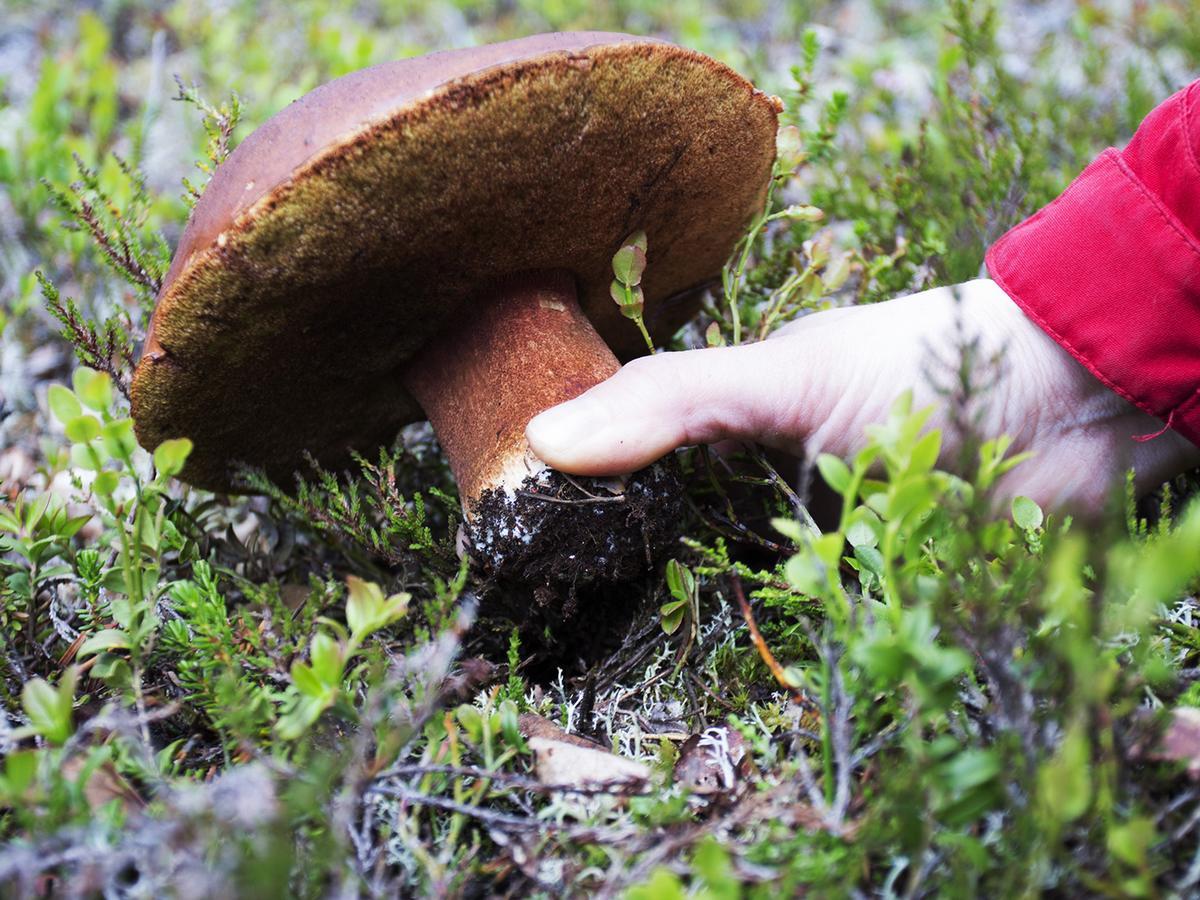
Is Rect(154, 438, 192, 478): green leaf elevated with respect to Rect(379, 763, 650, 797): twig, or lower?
elevated

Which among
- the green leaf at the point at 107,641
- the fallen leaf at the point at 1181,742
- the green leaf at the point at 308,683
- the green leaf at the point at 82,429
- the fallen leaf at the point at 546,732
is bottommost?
the fallen leaf at the point at 1181,742

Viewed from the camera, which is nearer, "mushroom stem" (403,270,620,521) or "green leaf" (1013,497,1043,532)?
"green leaf" (1013,497,1043,532)

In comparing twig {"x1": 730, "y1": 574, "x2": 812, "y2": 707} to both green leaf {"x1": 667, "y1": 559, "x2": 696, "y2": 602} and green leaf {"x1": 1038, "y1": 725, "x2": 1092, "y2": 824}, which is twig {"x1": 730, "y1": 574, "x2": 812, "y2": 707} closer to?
green leaf {"x1": 667, "y1": 559, "x2": 696, "y2": 602}

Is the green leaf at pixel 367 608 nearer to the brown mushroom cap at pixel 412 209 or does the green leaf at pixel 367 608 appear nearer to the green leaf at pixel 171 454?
the green leaf at pixel 171 454

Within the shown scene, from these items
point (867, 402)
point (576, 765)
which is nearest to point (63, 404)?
point (576, 765)

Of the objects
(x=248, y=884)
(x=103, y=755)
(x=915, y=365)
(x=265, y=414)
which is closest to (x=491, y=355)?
(x=265, y=414)

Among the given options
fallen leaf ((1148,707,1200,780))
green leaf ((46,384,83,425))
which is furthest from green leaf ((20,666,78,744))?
fallen leaf ((1148,707,1200,780))

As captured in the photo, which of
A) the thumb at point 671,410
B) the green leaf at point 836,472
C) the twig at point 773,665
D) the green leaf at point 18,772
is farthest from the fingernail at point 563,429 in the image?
the green leaf at point 18,772
